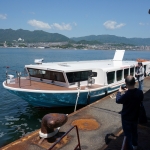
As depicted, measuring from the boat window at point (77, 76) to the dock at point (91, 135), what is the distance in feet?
9.13

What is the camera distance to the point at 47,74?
41.3 feet

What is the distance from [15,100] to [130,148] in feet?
45.9

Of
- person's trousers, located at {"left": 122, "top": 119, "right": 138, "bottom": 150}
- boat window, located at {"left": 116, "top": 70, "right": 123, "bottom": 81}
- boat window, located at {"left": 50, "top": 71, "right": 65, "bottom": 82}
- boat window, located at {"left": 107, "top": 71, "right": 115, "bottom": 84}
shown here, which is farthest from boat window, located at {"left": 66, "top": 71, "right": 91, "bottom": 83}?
person's trousers, located at {"left": 122, "top": 119, "right": 138, "bottom": 150}

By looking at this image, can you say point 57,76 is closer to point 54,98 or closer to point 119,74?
point 54,98

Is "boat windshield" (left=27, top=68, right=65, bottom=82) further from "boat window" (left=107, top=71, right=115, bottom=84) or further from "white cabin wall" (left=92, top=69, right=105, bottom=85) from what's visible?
"boat window" (left=107, top=71, right=115, bottom=84)

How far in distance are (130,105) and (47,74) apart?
880cm

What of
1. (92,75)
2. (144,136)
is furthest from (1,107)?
(144,136)

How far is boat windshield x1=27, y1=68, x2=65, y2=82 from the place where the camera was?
11.8 m

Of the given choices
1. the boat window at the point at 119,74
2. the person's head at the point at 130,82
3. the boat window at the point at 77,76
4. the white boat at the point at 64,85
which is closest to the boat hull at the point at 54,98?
the white boat at the point at 64,85

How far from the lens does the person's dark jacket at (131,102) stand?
4.38m

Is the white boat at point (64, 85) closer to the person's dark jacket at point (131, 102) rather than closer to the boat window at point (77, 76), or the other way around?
the boat window at point (77, 76)

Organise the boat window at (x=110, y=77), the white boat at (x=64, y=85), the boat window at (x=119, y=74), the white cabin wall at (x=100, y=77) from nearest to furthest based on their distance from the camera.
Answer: the white boat at (x=64, y=85)
the white cabin wall at (x=100, y=77)
the boat window at (x=110, y=77)
the boat window at (x=119, y=74)

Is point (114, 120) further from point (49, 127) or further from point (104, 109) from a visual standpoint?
point (49, 127)

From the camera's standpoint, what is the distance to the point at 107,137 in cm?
660
